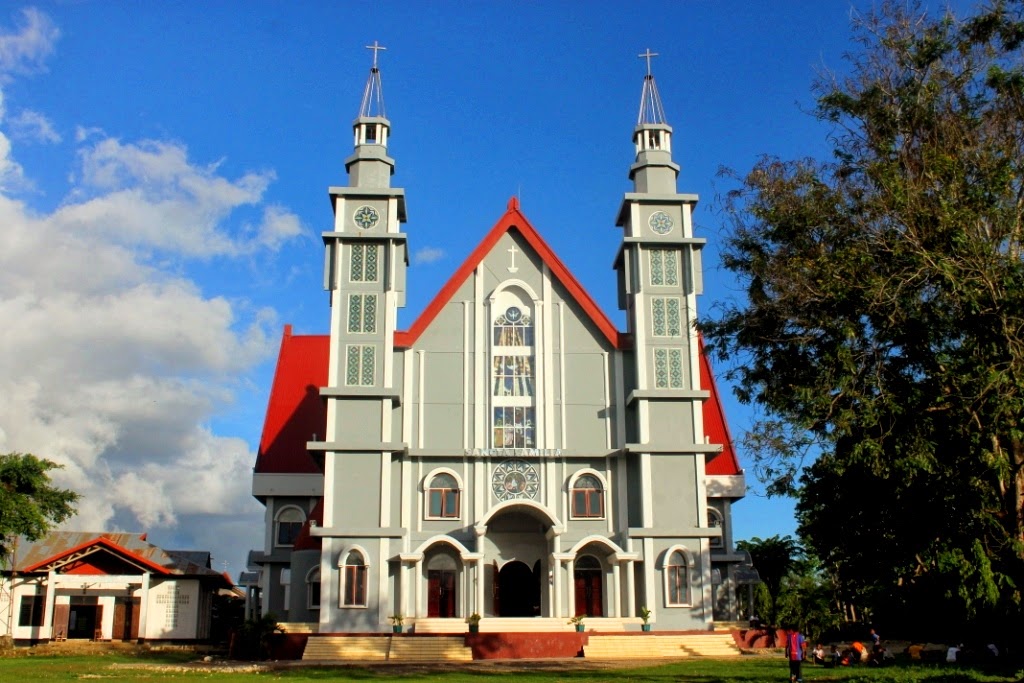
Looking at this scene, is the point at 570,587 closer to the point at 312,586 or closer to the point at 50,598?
the point at 312,586

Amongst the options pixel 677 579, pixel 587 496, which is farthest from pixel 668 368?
pixel 677 579

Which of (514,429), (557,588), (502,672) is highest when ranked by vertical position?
(514,429)

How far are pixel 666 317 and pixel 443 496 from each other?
7.88 m

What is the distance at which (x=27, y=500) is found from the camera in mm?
26562

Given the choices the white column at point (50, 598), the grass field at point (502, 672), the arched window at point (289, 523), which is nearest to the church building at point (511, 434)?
the arched window at point (289, 523)

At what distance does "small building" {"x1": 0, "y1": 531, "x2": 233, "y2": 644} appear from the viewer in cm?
3019

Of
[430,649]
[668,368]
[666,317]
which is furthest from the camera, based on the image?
[666,317]

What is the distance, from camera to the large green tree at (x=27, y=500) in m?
26.1

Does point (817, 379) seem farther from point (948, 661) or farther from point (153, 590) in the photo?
point (153, 590)

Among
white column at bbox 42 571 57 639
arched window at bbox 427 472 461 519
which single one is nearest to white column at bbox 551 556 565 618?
arched window at bbox 427 472 461 519

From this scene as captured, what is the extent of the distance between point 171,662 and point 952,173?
63.2ft

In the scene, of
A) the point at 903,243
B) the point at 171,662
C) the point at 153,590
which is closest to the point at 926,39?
the point at 903,243

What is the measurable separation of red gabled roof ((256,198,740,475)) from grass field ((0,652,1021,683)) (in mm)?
9488

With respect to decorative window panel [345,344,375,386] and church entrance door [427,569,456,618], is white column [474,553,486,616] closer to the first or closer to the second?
church entrance door [427,569,456,618]
